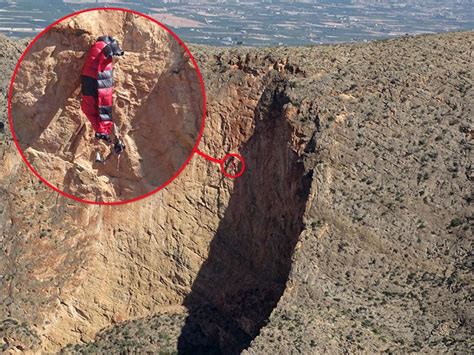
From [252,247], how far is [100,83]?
14.6 meters

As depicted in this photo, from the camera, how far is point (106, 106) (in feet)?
79.4

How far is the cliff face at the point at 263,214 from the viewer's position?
29797 mm

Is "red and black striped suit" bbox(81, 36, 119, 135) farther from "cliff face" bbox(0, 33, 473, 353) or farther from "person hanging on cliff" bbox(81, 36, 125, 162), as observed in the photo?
"cliff face" bbox(0, 33, 473, 353)

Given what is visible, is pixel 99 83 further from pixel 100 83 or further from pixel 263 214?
pixel 263 214

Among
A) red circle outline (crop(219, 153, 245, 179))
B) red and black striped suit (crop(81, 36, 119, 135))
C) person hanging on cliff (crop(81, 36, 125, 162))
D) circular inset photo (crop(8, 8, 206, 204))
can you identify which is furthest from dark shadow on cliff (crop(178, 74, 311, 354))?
red and black striped suit (crop(81, 36, 119, 135))

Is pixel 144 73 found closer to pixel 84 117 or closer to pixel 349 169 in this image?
pixel 84 117

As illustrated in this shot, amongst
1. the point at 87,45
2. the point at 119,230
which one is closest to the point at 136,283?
the point at 119,230

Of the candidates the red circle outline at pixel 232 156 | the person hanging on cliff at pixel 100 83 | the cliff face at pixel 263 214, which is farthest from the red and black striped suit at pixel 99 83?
the red circle outline at pixel 232 156

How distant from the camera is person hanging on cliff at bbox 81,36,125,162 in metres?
23.9

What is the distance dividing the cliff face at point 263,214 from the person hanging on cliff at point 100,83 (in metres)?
9.84

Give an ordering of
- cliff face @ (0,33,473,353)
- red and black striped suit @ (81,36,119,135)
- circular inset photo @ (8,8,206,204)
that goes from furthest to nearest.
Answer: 1. cliff face @ (0,33,473,353)
2. circular inset photo @ (8,8,206,204)
3. red and black striped suit @ (81,36,119,135)

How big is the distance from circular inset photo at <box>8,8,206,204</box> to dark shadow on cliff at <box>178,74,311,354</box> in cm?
427

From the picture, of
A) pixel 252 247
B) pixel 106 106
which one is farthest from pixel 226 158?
pixel 106 106

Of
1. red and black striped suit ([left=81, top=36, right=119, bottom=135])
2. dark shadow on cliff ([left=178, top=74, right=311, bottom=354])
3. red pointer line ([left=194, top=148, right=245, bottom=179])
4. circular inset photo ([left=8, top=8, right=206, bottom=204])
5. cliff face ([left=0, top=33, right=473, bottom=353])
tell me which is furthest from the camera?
red pointer line ([left=194, top=148, right=245, bottom=179])
